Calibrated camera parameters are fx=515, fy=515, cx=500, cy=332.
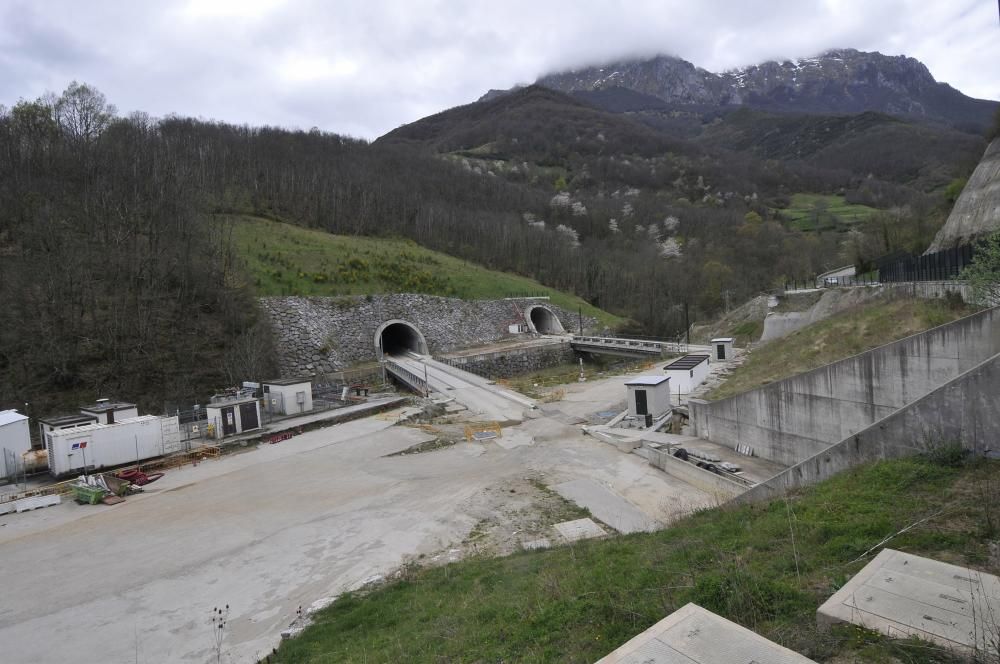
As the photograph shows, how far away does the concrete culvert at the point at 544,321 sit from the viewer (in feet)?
180

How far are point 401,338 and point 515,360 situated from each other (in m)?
12.2

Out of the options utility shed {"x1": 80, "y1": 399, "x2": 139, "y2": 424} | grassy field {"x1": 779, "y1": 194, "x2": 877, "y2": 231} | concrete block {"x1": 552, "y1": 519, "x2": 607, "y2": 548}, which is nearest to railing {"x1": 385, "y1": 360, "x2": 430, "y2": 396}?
utility shed {"x1": 80, "y1": 399, "x2": 139, "y2": 424}

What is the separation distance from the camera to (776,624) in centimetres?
473

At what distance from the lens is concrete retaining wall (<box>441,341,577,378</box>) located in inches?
1646

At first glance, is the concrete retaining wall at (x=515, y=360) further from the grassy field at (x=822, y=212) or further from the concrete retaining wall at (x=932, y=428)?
the grassy field at (x=822, y=212)

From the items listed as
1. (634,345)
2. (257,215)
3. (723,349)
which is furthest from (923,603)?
(257,215)

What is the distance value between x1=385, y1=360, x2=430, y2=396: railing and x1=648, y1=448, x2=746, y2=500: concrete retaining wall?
18.0 metres

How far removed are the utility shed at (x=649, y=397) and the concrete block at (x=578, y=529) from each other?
972 cm

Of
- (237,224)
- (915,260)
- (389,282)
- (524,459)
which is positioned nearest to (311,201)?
Answer: (237,224)

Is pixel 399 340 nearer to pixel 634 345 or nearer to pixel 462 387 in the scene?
pixel 462 387

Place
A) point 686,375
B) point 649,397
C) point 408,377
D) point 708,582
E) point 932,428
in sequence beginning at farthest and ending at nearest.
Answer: point 408,377 < point 686,375 < point 649,397 < point 932,428 < point 708,582

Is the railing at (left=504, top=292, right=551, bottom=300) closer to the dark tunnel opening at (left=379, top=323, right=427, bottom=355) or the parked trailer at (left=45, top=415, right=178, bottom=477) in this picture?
the dark tunnel opening at (left=379, top=323, right=427, bottom=355)

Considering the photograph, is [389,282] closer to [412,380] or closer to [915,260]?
[412,380]

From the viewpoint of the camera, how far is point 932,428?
329 inches
